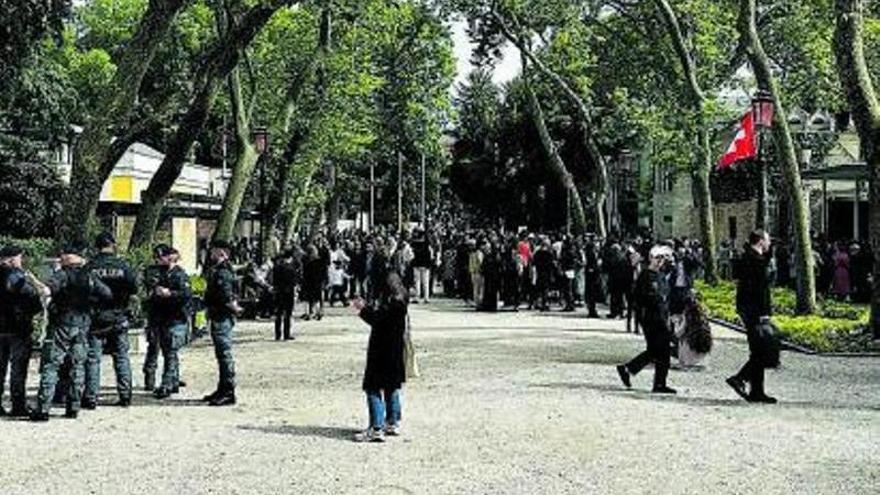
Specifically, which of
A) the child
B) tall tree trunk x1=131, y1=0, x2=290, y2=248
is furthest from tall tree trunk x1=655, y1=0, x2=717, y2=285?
tall tree trunk x1=131, y1=0, x2=290, y2=248

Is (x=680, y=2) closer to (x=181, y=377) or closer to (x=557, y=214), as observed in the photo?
(x=181, y=377)

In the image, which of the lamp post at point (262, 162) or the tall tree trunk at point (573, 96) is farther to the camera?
the tall tree trunk at point (573, 96)

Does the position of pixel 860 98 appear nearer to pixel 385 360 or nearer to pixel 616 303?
pixel 616 303

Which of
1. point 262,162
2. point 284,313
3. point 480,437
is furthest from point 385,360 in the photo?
point 262,162

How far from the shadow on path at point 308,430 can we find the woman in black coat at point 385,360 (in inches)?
11.9

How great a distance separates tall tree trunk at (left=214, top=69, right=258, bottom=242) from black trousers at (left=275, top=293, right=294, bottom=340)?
4.55 metres

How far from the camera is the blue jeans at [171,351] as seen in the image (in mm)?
13820

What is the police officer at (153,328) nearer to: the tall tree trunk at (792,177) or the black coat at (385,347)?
the black coat at (385,347)

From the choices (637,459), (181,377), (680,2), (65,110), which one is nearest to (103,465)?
(637,459)

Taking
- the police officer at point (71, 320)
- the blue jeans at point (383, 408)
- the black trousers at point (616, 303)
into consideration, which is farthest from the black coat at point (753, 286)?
the black trousers at point (616, 303)

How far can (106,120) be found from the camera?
19172mm

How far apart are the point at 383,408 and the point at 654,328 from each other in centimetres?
464

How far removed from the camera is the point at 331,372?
54.0ft

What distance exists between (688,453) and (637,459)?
0.53 meters
